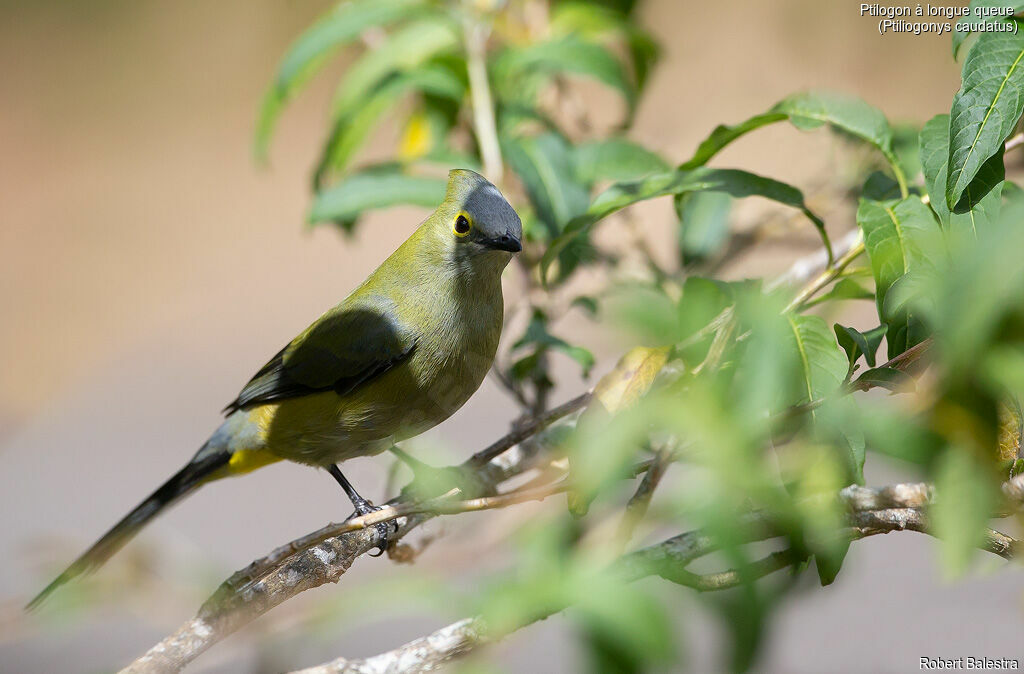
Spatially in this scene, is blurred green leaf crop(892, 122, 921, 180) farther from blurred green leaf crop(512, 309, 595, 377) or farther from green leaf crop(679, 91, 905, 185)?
blurred green leaf crop(512, 309, 595, 377)

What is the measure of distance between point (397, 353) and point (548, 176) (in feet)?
2.96

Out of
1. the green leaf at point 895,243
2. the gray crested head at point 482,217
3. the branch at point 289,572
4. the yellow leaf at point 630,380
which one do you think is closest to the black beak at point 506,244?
the gray crested head at point 482,217

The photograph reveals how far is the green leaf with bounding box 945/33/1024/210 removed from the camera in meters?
1.64

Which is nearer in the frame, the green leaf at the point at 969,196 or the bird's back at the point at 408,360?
the green leaf at the point at 969,196

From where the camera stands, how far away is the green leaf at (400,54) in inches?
150

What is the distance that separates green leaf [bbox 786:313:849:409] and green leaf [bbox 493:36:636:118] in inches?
81.2

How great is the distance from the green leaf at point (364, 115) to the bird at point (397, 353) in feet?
2.79

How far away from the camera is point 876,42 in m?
7.35

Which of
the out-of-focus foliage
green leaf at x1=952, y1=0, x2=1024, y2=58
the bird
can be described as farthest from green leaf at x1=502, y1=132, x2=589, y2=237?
green leaf at x1=952, y1=0, x2=1024, y2=58

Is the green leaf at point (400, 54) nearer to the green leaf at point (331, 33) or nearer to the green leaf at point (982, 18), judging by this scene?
the green leaf at point (331, 33)

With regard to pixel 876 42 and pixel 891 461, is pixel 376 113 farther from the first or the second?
pixel 876 42

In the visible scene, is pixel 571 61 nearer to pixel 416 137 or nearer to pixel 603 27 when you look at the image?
pixel 603 27

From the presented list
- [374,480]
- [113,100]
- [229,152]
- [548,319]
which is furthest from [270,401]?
[113,100]

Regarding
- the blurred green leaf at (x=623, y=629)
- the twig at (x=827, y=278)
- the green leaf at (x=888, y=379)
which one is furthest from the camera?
the twig at (x=827, y=278)
